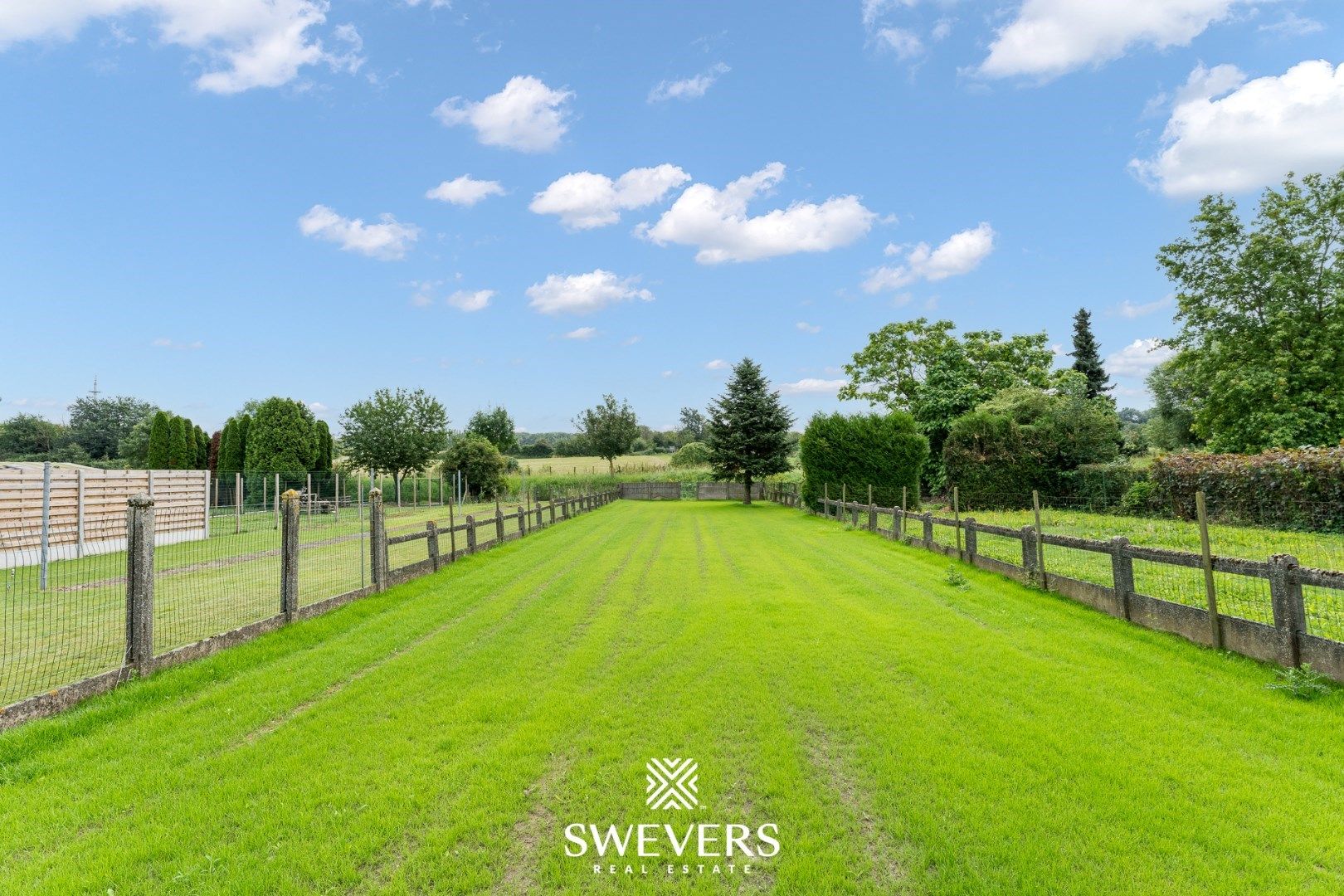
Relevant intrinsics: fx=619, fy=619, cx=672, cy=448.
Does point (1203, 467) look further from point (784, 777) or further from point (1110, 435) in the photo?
point (784, 777)

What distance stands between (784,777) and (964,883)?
109 cm

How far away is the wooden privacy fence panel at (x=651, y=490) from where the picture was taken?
4653cm

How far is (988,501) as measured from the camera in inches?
987

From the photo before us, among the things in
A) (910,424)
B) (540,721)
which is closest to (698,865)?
(540,721)

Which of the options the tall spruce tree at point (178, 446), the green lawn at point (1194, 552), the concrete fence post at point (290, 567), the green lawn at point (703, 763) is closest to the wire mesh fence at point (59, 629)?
the green lawn at point (703, 763)

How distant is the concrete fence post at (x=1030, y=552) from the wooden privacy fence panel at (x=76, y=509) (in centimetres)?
1464

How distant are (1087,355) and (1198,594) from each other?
48348mm

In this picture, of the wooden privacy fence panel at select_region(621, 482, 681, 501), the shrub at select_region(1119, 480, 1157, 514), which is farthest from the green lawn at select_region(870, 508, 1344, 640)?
the wooden privacy fence panel at select_region(621, 482, 681, 501)

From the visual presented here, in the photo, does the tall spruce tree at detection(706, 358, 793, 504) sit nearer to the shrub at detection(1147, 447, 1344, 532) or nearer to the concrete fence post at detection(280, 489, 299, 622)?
the shrub at detection(1147, 447, 1344, 532)

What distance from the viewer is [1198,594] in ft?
22.4

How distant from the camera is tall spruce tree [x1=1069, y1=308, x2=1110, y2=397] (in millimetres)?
46281

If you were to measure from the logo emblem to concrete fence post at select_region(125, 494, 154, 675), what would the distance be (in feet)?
15.9

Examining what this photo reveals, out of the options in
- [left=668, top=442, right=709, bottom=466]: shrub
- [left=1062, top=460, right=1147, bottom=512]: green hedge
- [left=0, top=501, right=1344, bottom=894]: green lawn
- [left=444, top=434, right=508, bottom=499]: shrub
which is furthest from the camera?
[left=668, top=442, right=709, bottom=466]: shrub

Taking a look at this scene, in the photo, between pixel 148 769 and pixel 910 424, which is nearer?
pixel 148 769
